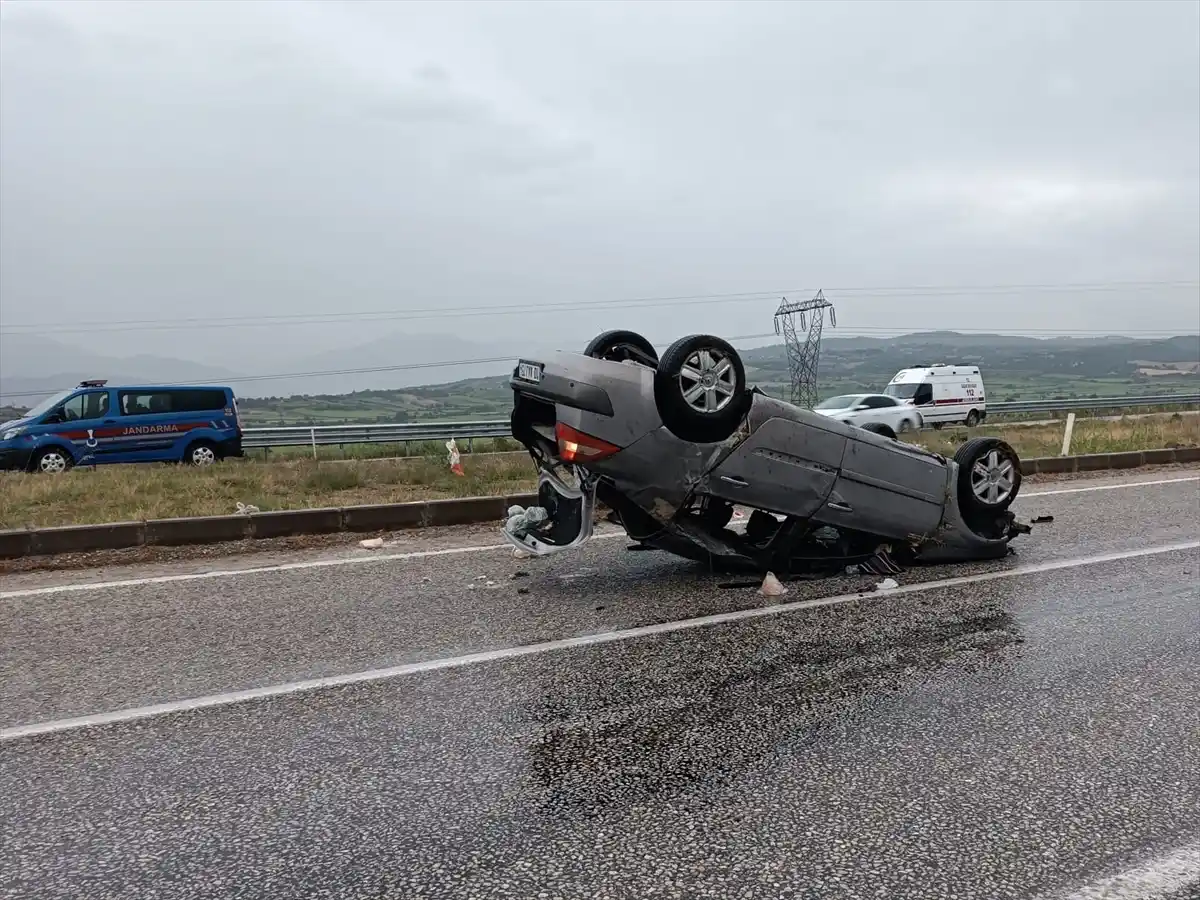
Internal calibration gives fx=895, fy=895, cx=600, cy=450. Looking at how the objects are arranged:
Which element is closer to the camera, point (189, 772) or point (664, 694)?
point (189, 772)

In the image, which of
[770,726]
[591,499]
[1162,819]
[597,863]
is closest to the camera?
[597,863]

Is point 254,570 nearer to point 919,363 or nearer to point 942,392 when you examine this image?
point 942,392

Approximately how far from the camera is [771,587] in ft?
21.0

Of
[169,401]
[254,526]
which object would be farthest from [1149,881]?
[169,401]

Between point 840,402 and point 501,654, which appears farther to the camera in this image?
point 840,402

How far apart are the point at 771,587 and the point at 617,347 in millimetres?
2058

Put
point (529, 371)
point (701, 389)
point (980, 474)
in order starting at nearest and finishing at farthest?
1. point (701, 389)
2. point (529, 371)
3. point (980, 474)

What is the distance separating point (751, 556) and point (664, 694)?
237 centimetres

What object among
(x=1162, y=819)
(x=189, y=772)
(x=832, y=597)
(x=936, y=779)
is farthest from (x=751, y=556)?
(x=189, y=772)

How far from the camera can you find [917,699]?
430cm

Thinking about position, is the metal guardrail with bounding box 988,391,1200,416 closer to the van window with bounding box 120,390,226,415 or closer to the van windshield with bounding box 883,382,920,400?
the van windshield with bounding box 883,382,920,400

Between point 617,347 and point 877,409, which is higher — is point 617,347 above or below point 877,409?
above

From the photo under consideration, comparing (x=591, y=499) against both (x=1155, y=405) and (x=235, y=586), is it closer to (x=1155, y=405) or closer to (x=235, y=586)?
(x=235, y=586)

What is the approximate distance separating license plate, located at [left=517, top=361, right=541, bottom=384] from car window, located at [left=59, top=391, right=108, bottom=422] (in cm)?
1403
